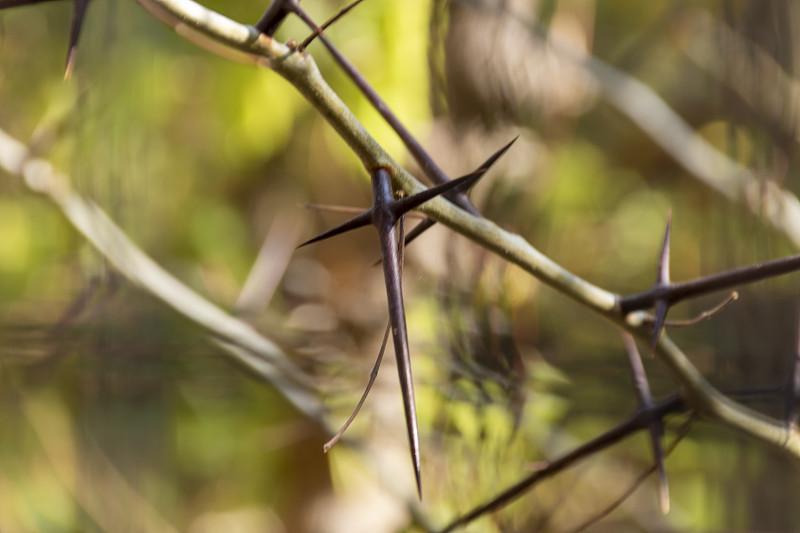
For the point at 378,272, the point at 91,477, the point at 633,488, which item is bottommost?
the point at 633,488

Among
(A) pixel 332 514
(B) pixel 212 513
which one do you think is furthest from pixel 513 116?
(B) pixel 212 513

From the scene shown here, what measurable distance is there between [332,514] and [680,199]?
1.73 feet

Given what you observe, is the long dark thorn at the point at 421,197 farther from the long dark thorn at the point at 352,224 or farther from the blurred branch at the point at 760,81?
the blurred branch at the point at 760,81

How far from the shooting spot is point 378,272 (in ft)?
2.28

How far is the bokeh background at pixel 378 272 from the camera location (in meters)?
0.36

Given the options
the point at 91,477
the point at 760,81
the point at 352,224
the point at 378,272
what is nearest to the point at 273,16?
the point at 352,224

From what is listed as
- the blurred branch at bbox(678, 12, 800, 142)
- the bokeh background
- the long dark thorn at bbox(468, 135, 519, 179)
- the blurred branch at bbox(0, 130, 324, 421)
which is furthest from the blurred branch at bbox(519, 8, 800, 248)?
the long dark thorn at bbox(468, 135, 519, 179)

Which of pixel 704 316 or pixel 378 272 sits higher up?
pixel 378 272

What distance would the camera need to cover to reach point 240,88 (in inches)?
29.3

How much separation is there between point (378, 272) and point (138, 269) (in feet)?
1.02

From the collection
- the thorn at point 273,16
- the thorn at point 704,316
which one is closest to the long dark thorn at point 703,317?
the thorn at point 704,316

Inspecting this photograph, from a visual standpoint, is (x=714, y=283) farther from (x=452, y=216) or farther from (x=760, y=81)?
(x=760, y=81)

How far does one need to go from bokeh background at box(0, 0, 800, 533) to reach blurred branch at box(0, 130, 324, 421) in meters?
0.02

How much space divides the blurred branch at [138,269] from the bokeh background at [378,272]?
0.02 m
